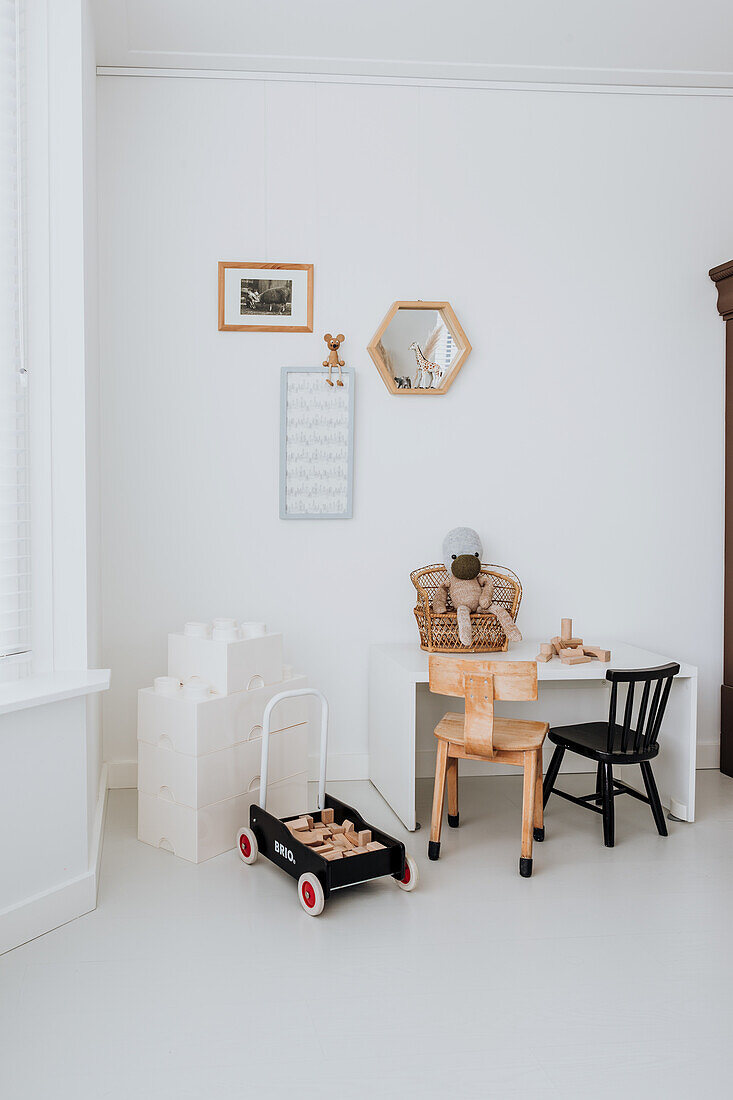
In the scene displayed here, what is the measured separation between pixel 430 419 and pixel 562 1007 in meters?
2.20

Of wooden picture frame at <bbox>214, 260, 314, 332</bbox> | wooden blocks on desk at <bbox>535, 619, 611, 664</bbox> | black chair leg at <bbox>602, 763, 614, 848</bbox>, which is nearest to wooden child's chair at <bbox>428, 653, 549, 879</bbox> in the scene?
black chair leg at <bbox>602, 763, 614, 848</bbox>

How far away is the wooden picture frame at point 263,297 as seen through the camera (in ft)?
11.0

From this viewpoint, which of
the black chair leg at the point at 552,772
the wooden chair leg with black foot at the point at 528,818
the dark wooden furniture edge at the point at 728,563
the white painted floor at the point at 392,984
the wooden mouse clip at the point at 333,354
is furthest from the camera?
the dark wooden furniture edge at the point at 728,563

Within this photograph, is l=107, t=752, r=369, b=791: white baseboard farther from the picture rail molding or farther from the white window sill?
the picture rail molding

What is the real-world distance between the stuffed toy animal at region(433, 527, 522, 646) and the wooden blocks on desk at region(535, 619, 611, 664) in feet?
0.41

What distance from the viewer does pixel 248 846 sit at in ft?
8.51

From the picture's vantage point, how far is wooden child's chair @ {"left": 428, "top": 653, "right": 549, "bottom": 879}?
2.55 metres

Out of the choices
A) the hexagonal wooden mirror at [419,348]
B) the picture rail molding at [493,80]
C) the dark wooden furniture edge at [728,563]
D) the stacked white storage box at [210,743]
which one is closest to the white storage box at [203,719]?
the stacked white storage box at [210,743]

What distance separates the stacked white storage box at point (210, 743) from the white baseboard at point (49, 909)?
0.30m

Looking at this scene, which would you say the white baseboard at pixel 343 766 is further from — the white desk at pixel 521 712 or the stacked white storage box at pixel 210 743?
the stacked white storage box at pixel 210 743

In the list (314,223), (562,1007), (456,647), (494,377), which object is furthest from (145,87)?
(562,1007)

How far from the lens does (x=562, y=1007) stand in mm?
1890

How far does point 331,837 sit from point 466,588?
1076mm

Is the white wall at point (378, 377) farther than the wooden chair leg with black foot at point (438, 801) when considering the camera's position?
Yes
